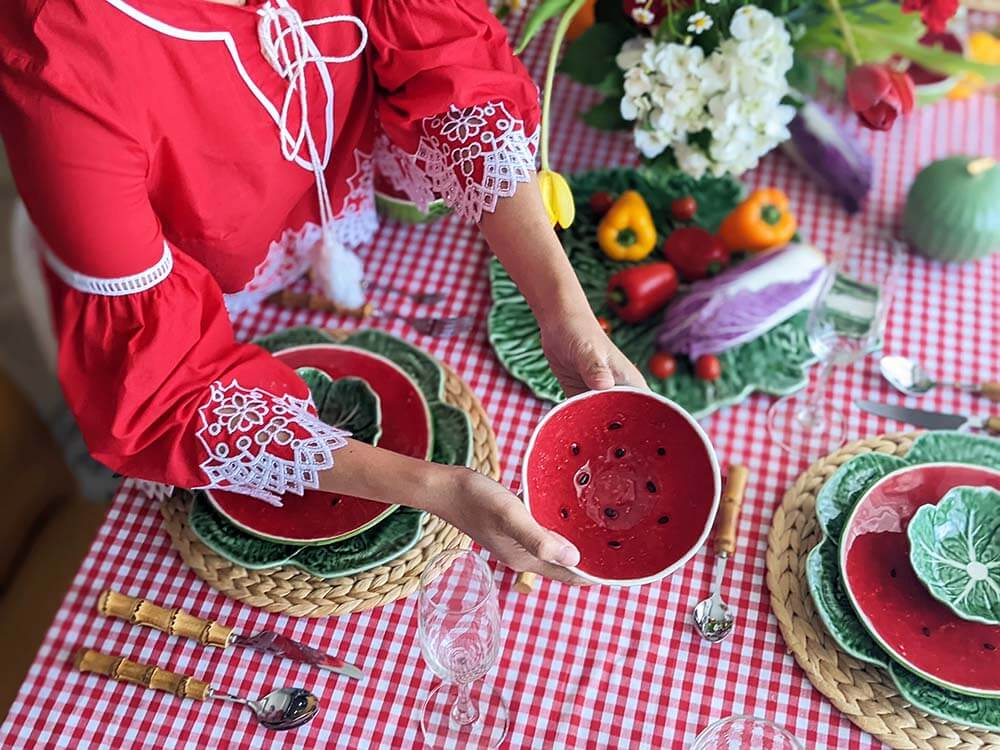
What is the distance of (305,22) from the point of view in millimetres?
1063

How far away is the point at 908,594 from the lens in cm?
108

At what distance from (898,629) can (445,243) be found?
782 millimetres

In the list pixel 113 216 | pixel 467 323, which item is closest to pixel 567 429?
pixel 467 323

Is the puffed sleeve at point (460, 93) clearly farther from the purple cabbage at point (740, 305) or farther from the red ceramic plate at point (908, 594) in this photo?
the red ceramic plate at point (908, 594)

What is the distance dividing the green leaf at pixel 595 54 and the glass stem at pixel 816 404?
496 millimetres

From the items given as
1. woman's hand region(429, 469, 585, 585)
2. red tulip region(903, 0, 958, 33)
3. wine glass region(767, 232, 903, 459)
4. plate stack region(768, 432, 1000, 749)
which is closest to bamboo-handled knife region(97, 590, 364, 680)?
woman's hand region(429, 469, 585, 585)

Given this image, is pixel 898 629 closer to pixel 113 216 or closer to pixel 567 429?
pixel 567 429

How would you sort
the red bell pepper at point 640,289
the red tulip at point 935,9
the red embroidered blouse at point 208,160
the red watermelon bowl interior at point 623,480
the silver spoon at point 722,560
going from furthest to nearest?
the red bell pepper at point 640,289 → the red tulip at point 935,9 → the silver spoon at point 722,560 → the red watermelon bowl interior at point 623,480 → the red embroidered blouse at point 208,160

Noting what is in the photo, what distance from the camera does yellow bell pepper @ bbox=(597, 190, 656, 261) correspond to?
1.38 m

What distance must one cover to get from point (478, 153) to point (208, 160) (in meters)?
0.30

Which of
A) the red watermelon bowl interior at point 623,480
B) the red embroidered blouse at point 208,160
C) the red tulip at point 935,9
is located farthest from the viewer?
the red tulip at point 935,9

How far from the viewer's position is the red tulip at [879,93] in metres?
1.26

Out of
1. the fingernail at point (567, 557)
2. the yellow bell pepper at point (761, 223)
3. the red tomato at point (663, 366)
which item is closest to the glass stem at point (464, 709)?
the fingernail at point (567, 557)

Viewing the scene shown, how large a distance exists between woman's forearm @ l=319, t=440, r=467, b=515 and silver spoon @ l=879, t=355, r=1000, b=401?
64 cm
